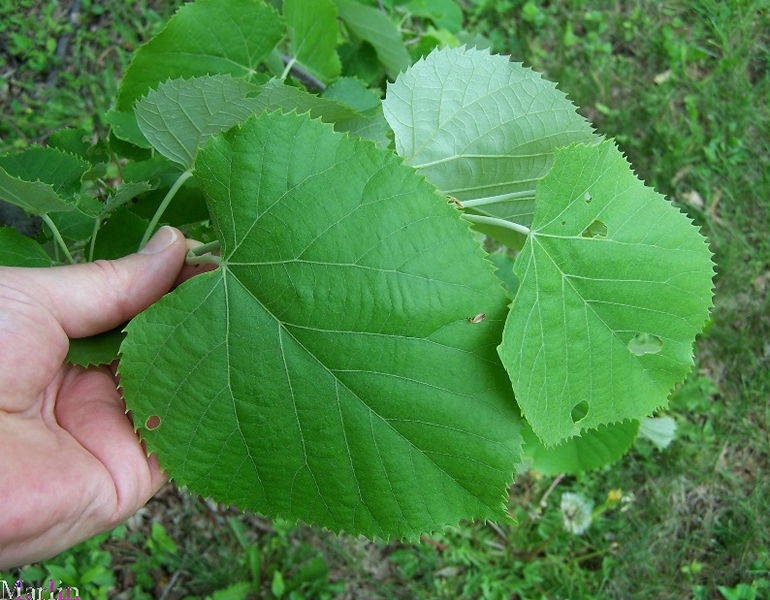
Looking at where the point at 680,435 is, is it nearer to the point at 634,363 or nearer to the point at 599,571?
the point at 599,571

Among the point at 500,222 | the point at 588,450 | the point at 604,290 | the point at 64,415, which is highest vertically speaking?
the point at 500,222

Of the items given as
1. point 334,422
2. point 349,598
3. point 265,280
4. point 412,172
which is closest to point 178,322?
point 265,280

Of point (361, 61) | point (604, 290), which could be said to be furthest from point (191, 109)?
point (361, 61)

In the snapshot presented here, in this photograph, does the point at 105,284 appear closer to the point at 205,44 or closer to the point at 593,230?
the point at 205,44

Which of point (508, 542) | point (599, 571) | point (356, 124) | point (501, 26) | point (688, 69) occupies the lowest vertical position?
point (599, 571)

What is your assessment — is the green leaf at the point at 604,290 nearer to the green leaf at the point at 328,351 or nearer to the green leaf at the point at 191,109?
the green leaf at the point at 328,351
